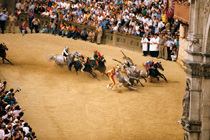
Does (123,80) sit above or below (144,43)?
below

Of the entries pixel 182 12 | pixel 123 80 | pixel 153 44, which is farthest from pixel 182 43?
pixel 123 80

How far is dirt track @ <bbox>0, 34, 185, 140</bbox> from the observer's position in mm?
22297

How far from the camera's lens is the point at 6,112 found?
63.5 ft

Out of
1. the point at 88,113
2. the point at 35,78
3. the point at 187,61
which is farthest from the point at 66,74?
the point at 187,61

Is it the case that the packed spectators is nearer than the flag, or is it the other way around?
the flag

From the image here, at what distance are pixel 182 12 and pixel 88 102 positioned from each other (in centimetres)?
976

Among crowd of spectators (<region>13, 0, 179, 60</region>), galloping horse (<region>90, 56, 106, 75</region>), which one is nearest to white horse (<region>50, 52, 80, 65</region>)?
galloping horse (<region>90, 56, 106, 75</region>)

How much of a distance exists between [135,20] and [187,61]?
19.9 m

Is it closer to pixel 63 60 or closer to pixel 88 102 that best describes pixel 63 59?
pixel 63 60

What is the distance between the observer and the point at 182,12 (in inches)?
1249

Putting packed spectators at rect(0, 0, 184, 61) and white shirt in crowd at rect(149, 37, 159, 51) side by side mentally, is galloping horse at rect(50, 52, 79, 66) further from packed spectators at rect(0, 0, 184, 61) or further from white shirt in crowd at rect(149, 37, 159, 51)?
white shirt in crowd at rect(149, 37, 159, 51)

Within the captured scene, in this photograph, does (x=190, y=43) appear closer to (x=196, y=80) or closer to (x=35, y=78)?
(x=196, y=80)

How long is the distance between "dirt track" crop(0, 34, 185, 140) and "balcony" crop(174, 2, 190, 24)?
372 centimetres

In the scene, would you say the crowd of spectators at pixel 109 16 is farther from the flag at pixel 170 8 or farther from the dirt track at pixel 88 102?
the dirt track at pixel 88 102
